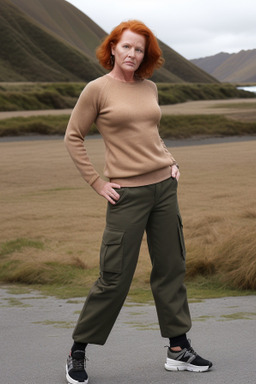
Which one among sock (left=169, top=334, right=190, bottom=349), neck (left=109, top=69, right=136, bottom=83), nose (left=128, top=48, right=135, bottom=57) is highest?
nose (left=128, top=48, right=135, bottom=57)

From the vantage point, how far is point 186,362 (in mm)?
3180

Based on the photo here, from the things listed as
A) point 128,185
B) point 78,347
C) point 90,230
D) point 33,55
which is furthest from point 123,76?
point 33,55

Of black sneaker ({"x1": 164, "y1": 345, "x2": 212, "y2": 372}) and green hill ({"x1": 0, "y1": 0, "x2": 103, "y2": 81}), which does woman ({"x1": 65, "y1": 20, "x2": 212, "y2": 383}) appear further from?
green hill ({"x1": 0, "y1": 0, "x2": 103, "y2": 81})

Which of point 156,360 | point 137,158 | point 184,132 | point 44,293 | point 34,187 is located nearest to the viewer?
point 137,158

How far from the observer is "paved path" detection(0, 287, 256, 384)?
3.10 meters

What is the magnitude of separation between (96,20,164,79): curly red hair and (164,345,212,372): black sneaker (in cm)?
122

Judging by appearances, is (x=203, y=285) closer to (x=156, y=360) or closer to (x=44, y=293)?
(x=44, y=293)

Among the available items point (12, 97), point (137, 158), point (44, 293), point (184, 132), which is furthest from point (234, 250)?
point (12, 97)

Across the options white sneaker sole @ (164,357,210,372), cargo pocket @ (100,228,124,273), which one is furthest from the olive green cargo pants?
white sneaker sole @ (164,357,210,372)

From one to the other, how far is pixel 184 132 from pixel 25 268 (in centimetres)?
2437

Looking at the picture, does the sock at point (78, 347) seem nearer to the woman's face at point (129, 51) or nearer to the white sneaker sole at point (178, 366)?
the white sneaker sole at point (178, 366)

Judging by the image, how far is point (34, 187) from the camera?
40.8 feet

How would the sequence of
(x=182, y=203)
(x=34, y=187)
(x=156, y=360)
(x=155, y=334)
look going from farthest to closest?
(x=34, y=187) → (x=182, y=203) → (x=155, y=334) → (x=156, y=360)

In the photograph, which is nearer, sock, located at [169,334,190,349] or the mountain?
sock, located at [169,334,190,349]
